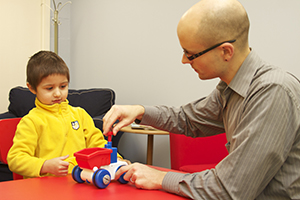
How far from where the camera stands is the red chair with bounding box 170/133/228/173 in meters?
2.27

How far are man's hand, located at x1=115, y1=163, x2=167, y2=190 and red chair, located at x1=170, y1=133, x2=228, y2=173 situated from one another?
131 centimetres

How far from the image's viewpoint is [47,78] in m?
1.50

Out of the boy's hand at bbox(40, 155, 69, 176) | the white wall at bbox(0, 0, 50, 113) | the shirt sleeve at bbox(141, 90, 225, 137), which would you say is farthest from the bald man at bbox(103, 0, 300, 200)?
the white wall at bbox(0, 0, 50, 113)

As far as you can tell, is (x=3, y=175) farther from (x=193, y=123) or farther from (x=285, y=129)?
(x=285, y=129)

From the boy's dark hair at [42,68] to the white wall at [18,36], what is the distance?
91.8 inches

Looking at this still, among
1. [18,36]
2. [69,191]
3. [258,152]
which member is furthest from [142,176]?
[18,36]

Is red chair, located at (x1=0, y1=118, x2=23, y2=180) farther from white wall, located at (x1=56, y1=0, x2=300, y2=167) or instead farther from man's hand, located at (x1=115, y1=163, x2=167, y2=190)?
white wall, located at (x1=56, y1=0, x2=300, y2=167)

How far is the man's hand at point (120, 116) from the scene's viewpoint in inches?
43.5

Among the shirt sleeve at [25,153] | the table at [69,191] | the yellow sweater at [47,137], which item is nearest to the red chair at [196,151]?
the yellow sweater at [47,137]

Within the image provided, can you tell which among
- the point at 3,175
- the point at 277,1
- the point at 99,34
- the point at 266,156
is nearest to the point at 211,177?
the point at 266,156

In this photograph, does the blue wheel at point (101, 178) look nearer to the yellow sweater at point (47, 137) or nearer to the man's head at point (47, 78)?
the yellow sweater at point (47, 137)

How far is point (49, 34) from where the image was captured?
151 inches

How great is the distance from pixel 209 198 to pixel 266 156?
213 mm

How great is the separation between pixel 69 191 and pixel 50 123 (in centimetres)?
69
